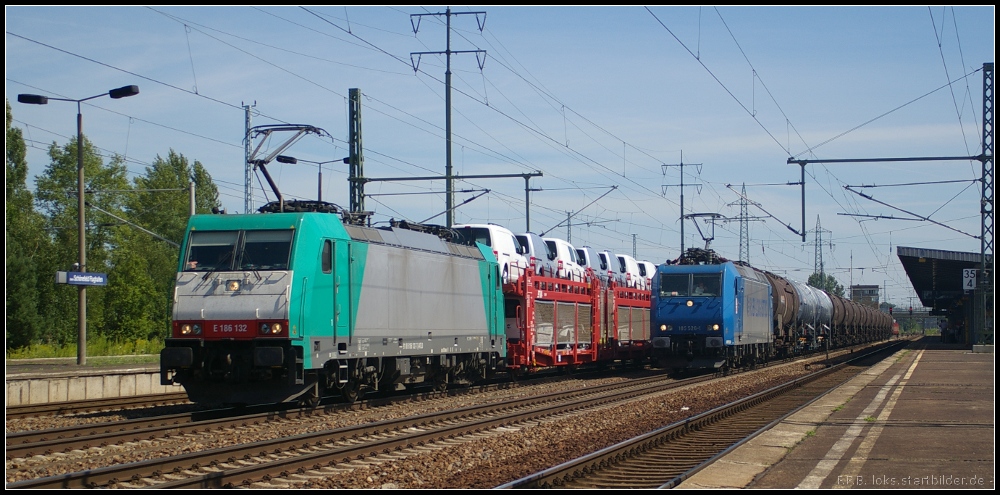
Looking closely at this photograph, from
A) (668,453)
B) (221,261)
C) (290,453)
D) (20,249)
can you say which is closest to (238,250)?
(221,261)

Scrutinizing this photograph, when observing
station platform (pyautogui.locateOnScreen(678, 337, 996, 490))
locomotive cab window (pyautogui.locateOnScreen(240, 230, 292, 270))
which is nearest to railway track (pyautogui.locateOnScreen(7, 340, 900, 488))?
locomotive cab window (pyautogui.locateOnScreen(240, 230, 292, 270))

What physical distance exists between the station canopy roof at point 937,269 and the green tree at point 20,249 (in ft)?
158

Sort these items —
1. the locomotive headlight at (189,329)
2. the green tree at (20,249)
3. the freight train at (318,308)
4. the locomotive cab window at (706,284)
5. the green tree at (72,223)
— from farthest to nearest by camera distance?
the green tree at (72,223)
the green tree at (20,249)
the locomotive cab window at (706,284)
the locomotive headlight at (189,329)
the freight train at (318,308)

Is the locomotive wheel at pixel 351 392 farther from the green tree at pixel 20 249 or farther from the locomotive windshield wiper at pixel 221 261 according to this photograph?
the green tree at pixel 20 249

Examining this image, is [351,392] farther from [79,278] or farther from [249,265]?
[79,278]

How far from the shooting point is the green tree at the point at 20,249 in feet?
183

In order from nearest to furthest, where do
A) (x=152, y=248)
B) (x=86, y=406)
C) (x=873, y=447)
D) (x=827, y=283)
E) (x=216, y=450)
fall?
(x=216, y=450)
(x=873, y=447)
(x=86, y=406)
(x=152, y=248)
(x=827, y=283)

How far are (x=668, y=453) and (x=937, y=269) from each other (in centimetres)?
5132

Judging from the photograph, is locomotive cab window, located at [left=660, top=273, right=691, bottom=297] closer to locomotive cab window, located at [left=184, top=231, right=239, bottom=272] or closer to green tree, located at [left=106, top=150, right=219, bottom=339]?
locomotive cab window, located at [left=184, top=231, right=239, bottom=272]

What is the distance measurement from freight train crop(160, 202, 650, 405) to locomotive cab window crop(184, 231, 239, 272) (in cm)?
2

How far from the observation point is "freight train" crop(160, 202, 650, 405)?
1625 cm

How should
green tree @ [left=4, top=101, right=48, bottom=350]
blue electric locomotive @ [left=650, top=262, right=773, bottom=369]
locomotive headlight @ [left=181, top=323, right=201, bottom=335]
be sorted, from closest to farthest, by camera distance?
locomotive headlight @ [left=181, top=323, right=201, bottom=335] < blue electric locomotive @ [left=650, top=262, right=773, bottom=369] < green tree @ [left=4, top=101, right=48, bottom=350]

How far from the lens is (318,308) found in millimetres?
16891

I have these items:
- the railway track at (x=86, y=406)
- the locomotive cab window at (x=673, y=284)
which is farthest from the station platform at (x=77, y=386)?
the locomotive cab window at (x=673, y=284)
